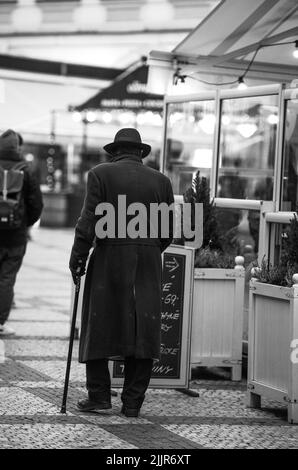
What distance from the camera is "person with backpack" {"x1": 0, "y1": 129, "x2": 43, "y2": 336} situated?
32.6 feet

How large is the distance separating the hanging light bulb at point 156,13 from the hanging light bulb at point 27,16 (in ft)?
12.5

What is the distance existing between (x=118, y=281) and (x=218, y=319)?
1912 millimetres

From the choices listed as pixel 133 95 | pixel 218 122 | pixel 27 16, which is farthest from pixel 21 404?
pixel 27 16

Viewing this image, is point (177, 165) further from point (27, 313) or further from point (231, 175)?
point (27, 313)

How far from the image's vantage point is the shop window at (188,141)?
1044 cm

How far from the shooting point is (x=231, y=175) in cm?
1029

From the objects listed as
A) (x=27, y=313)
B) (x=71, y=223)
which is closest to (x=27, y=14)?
(x=71, y=223)

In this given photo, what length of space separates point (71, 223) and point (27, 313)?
60.0 feet

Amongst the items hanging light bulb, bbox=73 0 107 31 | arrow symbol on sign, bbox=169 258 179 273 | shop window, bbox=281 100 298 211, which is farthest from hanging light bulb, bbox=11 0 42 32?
arrow symbol on sign, bbox=169 258 179 273

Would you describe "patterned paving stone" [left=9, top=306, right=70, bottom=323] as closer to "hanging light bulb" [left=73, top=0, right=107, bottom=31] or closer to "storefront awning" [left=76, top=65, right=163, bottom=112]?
"storefront awning" [left=76, top=65, right=163, bottom=112]

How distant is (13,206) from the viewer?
9.84 m

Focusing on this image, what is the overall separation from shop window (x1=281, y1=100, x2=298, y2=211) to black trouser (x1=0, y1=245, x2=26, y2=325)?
2.87 m
